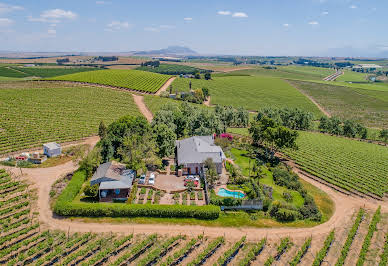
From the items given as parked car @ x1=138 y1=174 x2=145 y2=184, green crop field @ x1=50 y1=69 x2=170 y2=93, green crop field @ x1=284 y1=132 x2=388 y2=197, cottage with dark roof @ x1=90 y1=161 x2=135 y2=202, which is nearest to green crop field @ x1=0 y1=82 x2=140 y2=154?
green crop field @ x1=50 y1=69 x2=170 y2=93

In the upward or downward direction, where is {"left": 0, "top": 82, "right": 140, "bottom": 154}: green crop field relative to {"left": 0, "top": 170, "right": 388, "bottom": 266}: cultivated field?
upward

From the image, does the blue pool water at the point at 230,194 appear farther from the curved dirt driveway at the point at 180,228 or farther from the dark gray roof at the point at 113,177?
the dark gray roof at the point at 113,177

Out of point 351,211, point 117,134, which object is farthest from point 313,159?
point 117,134

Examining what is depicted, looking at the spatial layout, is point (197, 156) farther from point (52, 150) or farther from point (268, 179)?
point (52, 150)

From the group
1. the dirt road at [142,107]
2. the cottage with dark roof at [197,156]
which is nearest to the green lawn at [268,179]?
the cottage with dark roof at [197,156]

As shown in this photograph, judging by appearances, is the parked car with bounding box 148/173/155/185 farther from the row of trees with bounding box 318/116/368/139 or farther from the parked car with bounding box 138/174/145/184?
the row of trees with bounding box 318/116/368/139

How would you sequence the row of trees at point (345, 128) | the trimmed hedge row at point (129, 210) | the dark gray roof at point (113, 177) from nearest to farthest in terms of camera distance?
the trimmed hedge row at point (129, 210) < the dark gray roof at point (113, 177) < the row of trees at point (345, 128)

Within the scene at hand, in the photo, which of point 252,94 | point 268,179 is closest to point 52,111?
point 268,179

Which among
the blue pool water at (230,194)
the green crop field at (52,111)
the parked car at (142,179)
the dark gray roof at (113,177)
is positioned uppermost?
the green crop field at (52,111)
